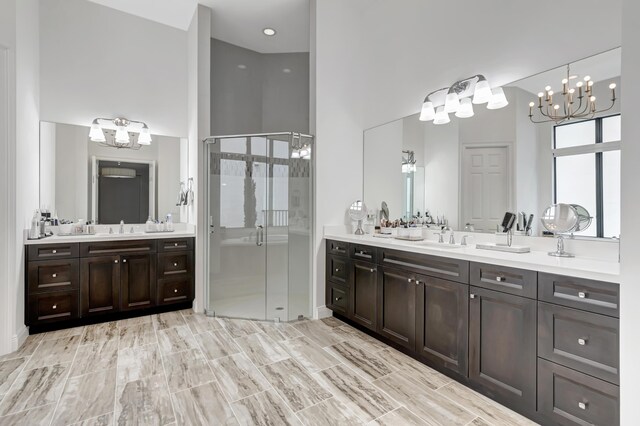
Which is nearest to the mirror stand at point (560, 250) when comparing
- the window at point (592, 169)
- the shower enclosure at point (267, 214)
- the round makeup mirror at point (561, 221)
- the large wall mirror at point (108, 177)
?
the round makeup mirror at point (561, 221)

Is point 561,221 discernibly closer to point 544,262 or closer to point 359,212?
point 544,262

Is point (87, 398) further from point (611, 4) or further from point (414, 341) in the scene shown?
point (611, 4)

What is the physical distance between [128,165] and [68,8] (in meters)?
1.84

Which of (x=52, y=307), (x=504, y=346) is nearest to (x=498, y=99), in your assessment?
(x=504, y=346)

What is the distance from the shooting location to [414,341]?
2.47 metres

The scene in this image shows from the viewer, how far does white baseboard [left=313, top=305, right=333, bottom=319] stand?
3499 millimetres

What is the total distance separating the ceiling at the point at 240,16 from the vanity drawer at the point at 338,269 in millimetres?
3023

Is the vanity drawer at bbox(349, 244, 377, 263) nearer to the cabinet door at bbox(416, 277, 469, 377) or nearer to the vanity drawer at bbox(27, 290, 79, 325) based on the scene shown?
the cabinet door at bbox(416, 277, 469, 377)

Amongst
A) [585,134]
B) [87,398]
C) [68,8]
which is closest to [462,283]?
[585,134]

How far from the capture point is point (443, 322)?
225 cm

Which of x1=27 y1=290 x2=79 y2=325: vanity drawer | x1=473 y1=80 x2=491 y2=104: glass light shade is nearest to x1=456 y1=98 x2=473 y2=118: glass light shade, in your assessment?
x1=473 y1=80 x2=491 y2=104: glass light shade

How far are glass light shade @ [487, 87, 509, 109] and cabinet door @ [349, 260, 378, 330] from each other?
1.68 meters

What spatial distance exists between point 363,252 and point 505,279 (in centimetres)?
133

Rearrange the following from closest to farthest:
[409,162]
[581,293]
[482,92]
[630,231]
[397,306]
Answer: [630,231] < [581,293] < [482,92] < [397,306] < [409,162]
